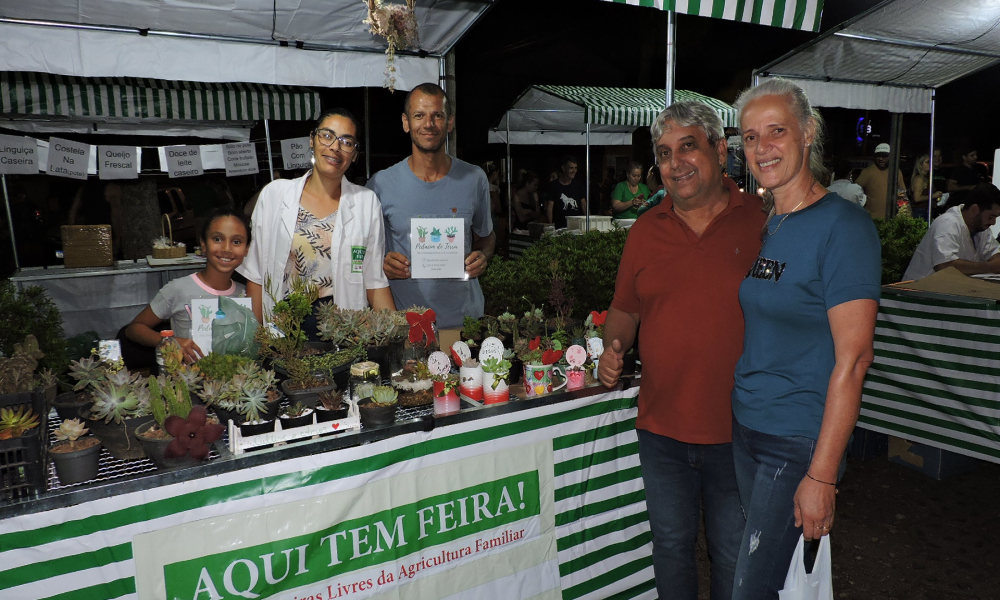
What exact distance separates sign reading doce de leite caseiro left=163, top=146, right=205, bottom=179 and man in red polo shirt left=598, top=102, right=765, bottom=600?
6.41 m

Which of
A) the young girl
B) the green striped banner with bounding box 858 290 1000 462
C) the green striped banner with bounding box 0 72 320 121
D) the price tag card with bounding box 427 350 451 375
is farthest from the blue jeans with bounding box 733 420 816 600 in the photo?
the green striped banner with bounding box 0 72 320 121

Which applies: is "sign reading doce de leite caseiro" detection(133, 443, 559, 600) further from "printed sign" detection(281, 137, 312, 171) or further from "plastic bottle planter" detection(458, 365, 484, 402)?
"printed sign" detection(281, 137, 312, 171)

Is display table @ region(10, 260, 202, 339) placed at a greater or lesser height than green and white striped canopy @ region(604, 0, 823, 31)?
lesser

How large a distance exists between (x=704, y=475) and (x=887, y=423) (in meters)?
2.95

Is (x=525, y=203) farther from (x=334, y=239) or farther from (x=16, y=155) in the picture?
(x=334, y=239)

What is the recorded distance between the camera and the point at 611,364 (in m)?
2.40

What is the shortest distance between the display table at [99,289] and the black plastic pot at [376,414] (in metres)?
5.58

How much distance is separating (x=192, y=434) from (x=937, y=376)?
410 cm

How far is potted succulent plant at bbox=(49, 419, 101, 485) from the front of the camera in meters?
1.66

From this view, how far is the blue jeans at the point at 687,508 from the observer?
2049 mm

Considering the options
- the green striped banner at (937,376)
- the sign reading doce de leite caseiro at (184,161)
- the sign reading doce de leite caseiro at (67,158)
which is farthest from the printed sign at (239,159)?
the green striped banner at (937,376)

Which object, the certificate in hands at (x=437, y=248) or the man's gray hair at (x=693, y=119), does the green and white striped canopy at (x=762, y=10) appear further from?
the certificate in hands at (x=437, y=248)

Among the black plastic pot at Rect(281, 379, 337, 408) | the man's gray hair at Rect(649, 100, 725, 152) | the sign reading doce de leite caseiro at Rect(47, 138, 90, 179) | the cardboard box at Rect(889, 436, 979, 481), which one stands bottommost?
the cardboard box at Rect(889, 436, 979, 481)

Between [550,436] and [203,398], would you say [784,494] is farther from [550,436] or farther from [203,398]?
[203,398]
